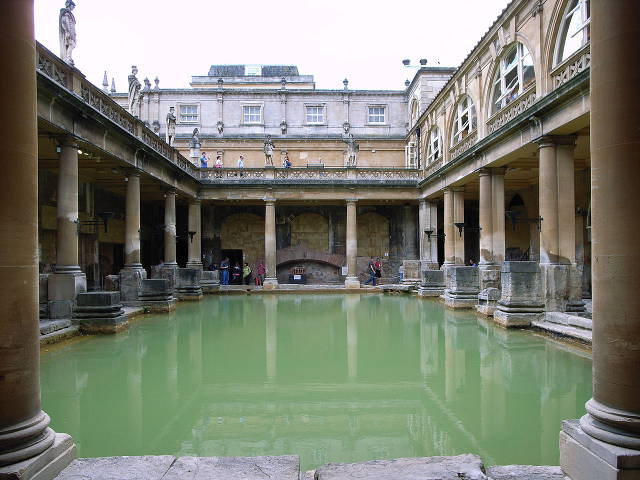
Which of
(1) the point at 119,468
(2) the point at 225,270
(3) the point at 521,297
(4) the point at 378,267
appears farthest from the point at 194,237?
(1) the point at 119,468

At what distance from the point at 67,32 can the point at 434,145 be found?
1834 centimetres

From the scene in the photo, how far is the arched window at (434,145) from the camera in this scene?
24400mm

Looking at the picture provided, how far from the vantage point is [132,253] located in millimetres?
16109

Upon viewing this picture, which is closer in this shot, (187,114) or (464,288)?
(464,288)

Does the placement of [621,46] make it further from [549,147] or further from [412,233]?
[412,233]

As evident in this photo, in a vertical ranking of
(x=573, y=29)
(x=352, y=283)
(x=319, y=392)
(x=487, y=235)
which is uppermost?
(x=573, y=29)

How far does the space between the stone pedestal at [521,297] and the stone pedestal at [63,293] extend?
10505 mm

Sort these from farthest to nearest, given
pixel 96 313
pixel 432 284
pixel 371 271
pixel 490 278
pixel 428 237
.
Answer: pixel 371 271, pixel 428 237, pixel 432 284, pixel 490 278, pixel 96 313

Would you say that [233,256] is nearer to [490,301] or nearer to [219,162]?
[219,162]

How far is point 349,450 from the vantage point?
4422 mm

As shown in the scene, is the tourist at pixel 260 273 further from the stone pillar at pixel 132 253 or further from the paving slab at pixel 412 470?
the paving slab at pixel 412 470

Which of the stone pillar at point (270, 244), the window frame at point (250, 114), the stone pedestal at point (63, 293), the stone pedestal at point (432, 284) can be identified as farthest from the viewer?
the window frame at point (250, 114)

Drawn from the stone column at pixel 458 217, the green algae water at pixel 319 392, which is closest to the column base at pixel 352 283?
the stone column at pixel 458 217

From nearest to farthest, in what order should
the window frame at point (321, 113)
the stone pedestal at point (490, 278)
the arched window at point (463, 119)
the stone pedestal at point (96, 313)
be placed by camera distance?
the stone pedestal at point (96, 313), the stone pedestal at point (490, 278), the arched window at point (463, 119), the window frame at point (321, 113)
